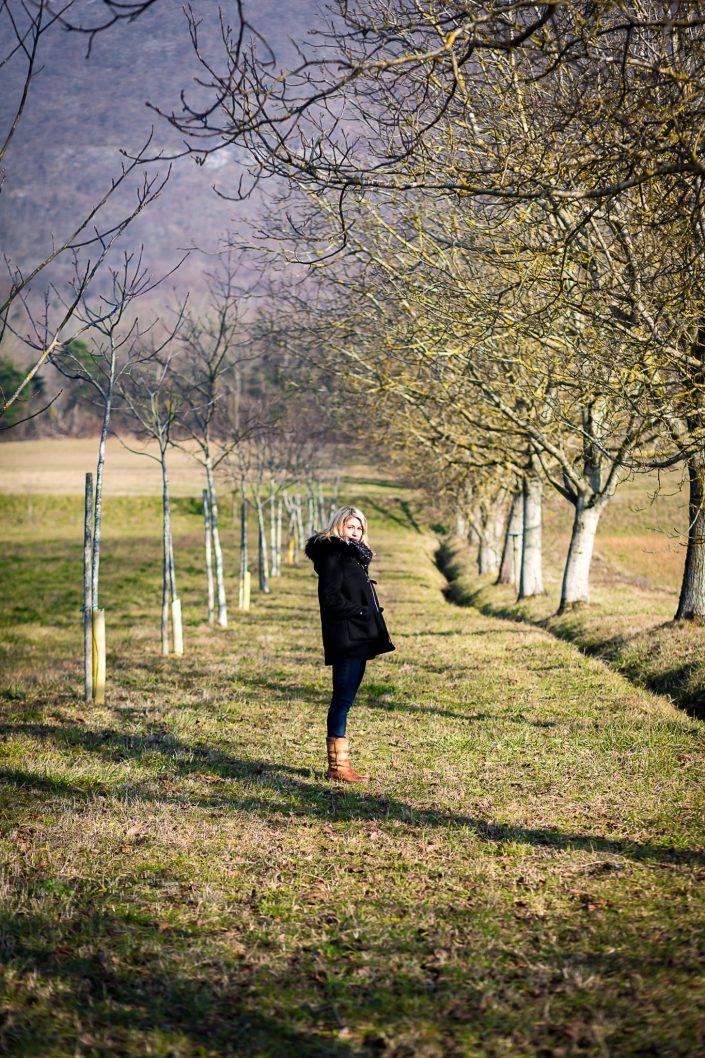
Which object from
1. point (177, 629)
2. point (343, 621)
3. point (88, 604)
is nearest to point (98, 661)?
point (88, 604)

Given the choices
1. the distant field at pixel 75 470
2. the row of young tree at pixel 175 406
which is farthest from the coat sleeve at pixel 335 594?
the distant field at pixel 75 470

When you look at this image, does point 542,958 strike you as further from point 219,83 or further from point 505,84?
point 505,84

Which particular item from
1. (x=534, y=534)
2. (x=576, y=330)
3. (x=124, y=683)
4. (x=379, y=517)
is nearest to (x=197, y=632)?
(x=124, y=683)

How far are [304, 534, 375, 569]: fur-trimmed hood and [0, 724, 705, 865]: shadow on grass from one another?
6.30ft

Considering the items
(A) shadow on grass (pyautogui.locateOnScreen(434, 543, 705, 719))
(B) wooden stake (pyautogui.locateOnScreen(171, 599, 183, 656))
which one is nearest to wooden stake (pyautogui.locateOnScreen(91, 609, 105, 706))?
(B) wooden stake (pyautogui.locateOnScreen(171, 599, 183, 656))

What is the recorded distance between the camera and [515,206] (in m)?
11.0

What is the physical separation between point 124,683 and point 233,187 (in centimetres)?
721

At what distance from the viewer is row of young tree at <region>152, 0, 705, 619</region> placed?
21.2 feet

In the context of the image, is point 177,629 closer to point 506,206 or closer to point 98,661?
point 98,661

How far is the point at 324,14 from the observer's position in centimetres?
1070

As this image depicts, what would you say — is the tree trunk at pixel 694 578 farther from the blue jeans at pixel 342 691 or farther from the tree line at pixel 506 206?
the blue jeans at pixel 342 691

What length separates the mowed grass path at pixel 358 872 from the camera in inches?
158

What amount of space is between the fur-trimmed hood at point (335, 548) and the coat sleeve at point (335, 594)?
0.20 feet

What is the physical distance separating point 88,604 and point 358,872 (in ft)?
22.3
